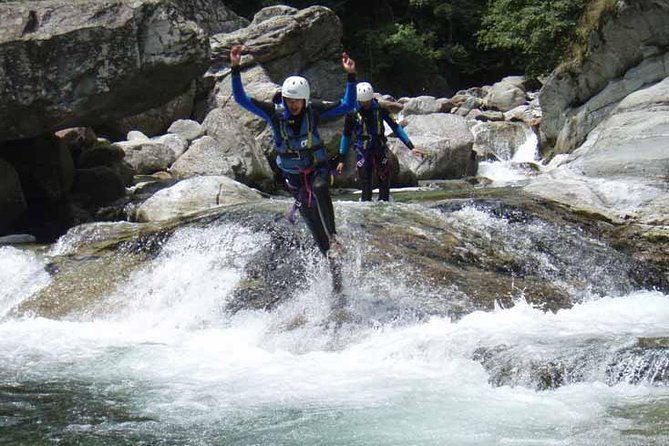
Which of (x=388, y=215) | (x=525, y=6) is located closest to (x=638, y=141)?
(x=388, y=215)

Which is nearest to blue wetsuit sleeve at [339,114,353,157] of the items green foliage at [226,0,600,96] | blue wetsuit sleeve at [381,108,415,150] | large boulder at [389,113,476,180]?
blue wetsuit sleeve at [381,108,415,150]

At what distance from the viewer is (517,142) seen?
23125mm

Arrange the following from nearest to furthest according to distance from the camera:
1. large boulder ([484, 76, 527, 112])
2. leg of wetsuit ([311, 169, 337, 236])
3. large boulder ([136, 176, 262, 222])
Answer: leg of wetsuit ([311, 169, 337, 236]) → large boulder ([136, 176, 262, 222]) → large boulder ([484, 76, 527, 112])

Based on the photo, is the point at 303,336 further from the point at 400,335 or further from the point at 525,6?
the point at 525,6

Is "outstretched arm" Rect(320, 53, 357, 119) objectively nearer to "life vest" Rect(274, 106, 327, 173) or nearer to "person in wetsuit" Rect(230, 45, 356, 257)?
"person in wetsuit" Rect(230, 45, 356, 257)

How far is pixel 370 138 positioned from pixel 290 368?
17.8ft

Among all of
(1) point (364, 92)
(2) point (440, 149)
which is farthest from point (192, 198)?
(2) point (440, 149)

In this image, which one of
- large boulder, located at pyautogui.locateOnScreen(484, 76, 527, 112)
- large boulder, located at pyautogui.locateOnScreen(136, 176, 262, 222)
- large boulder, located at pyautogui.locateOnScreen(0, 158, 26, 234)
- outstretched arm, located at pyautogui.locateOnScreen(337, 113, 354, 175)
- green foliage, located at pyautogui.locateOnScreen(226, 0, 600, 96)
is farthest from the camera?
green foliage, located at pyautogui.locateOnScreen(226, 0, 600, 96)

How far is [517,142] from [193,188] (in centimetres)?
1223

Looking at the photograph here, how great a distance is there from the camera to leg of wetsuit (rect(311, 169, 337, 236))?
28.8 feet

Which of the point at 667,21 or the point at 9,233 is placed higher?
the point at 667,21

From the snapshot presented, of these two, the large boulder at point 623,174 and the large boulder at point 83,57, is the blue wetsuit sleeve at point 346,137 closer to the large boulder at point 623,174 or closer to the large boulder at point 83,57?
the large boulder at point 623,174

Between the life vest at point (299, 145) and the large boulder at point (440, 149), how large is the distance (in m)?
9.89

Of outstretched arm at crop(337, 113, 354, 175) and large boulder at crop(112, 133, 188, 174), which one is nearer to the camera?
outstretched arm at crop(337, 113, 354, 175)
